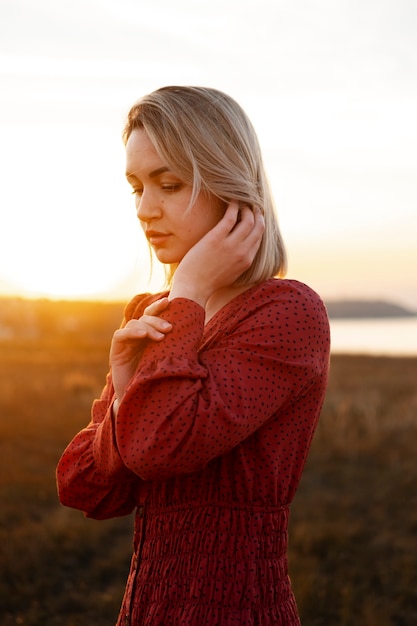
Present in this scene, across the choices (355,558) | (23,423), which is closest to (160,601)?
(355,558)

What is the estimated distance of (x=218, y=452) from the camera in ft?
4.51

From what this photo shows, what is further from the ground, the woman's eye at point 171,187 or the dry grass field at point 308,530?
the woman's eye at point 171,187

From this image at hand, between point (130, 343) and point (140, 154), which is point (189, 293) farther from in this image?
point (140, 154)

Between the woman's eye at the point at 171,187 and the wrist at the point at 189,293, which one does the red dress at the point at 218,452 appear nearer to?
the wrist at the point at 189,293

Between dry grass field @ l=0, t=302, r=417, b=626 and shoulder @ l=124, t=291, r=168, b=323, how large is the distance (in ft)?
10.4

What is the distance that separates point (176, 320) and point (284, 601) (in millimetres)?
757

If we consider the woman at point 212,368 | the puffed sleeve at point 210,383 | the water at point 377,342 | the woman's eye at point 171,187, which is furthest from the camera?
the water at point 377,342

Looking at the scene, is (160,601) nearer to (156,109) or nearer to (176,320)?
(176,320)

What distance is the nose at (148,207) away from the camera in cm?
157

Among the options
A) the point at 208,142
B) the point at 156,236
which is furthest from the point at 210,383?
the point at 208,142

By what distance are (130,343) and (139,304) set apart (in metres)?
0.45

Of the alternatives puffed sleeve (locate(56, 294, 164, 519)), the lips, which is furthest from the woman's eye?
puffed sleeve (locate(56, 294, 164, 519))

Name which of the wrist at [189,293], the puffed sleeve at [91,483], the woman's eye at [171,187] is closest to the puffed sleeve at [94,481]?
the puffed sleeve at [91,483]

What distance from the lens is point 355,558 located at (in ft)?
17.6
